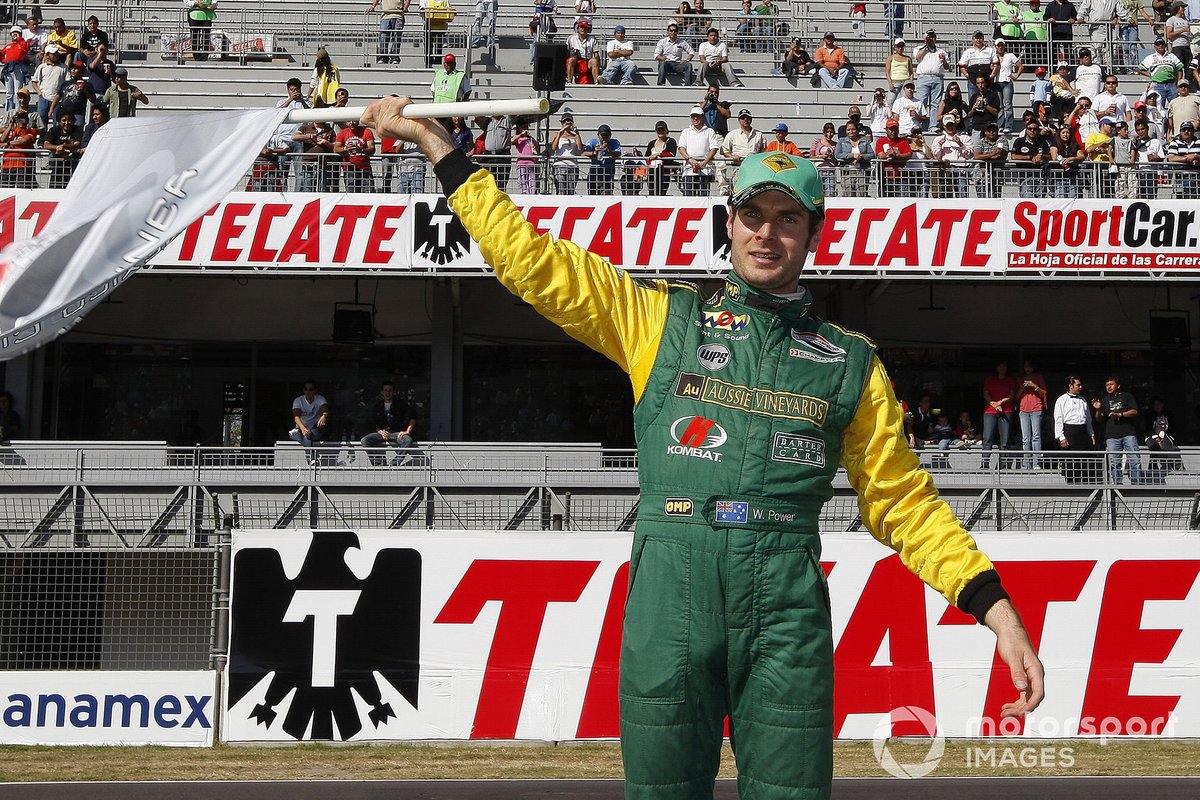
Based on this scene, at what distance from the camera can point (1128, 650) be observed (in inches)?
453

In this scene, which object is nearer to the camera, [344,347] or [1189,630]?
[1189,630]

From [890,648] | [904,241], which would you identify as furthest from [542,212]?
[890,648]

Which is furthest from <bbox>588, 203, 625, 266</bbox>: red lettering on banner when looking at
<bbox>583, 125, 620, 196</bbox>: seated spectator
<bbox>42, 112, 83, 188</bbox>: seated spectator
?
<bbox>42, 112, 83, 188</bbox>: seated spectator

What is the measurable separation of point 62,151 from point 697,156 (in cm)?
791

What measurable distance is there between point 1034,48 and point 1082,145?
4.72 metres

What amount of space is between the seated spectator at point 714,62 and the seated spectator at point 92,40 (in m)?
9.00

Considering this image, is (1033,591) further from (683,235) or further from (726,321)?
(726,321)

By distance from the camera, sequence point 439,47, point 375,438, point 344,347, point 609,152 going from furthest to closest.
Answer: point 439,47 → point 344,347 → point 609,152 → point 375,438

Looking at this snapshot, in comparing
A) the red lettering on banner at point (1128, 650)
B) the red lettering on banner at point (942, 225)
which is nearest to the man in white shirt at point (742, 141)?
the red lettering on banner at point (942, 225)

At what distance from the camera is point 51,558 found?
37.1 feet

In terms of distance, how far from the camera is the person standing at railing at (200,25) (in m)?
22.2

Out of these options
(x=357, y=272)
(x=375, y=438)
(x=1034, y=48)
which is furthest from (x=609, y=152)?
(x=1034, y=48)

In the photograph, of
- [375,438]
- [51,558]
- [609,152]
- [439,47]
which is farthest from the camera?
[439,47]

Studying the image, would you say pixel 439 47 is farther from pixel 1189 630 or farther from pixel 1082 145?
pixel 1189 630
